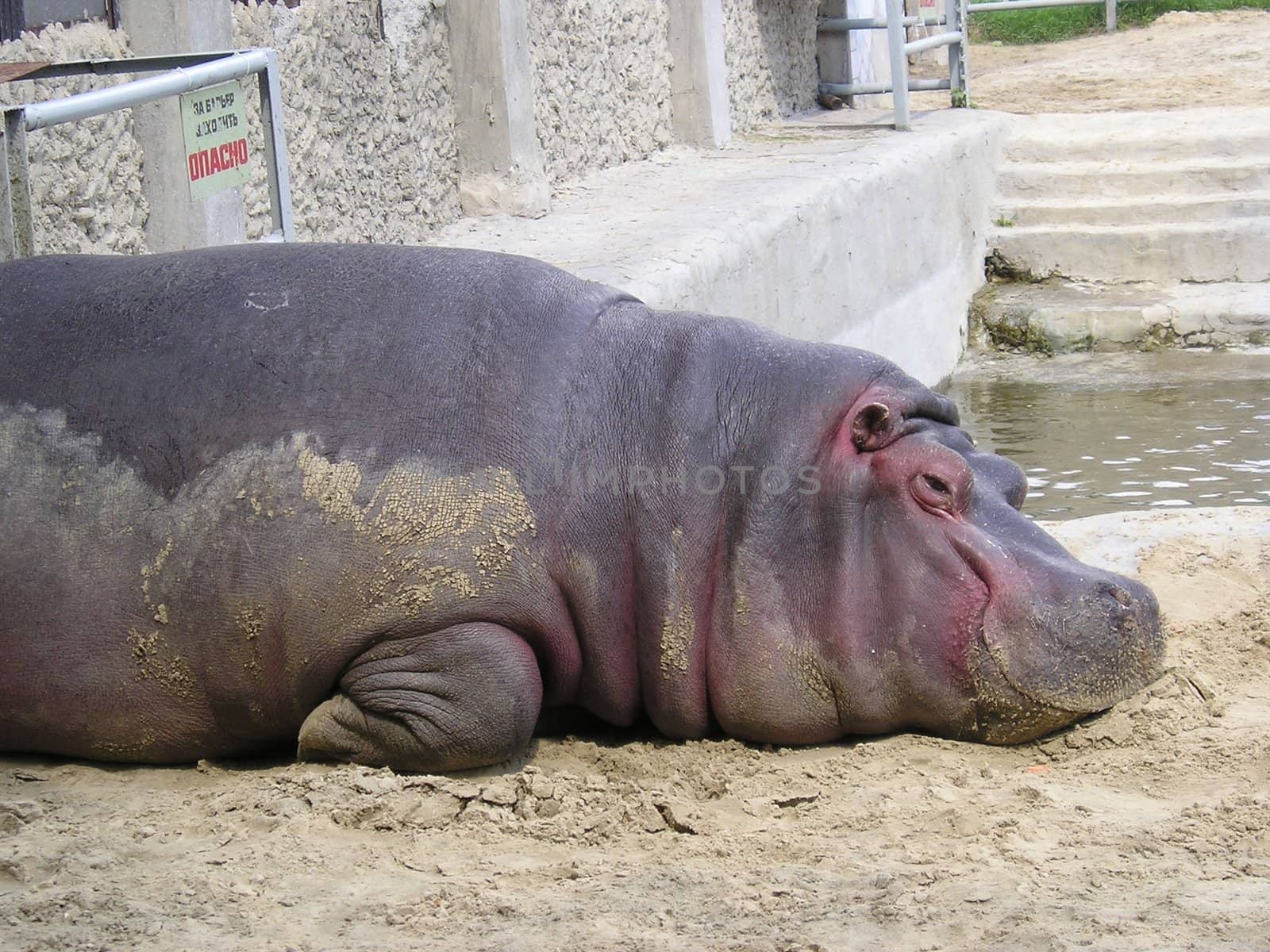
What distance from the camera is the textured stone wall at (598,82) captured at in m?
8.17

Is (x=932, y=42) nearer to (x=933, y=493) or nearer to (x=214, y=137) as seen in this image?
(x=214, y=137)

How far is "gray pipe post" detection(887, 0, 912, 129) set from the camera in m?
10.3

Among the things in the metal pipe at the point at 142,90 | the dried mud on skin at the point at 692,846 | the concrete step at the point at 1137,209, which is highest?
the metal pipe at the point at 142,90

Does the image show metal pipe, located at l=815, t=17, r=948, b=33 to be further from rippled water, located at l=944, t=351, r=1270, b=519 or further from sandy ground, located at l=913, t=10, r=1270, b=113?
rippled water, located at l=944, t=351, r=1270, b=519

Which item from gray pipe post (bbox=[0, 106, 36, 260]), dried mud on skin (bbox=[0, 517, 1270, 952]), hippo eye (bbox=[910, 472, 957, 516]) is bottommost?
dried mud on skin (bbox=[0, 517, 1270, 952])

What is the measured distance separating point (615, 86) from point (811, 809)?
659 cm

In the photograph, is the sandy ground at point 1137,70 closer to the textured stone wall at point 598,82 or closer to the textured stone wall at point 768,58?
the textured stone wall at point 768,58

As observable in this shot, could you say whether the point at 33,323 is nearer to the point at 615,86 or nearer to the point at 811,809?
the point at 811,809

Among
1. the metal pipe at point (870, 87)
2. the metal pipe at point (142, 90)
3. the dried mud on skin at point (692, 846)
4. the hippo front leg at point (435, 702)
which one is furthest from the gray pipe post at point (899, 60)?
the hippo front leg at point (435, 702)

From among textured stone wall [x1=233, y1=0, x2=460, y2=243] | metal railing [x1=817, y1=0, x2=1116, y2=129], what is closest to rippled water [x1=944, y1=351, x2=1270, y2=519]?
metal railing [x1=817, y1=0, x2=1116, y2=129]

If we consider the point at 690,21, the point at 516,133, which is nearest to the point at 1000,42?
the point at 690,21

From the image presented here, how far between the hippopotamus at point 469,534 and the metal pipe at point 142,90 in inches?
13.2

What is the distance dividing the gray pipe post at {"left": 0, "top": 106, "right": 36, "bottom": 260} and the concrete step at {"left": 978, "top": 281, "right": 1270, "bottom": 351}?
703 cm

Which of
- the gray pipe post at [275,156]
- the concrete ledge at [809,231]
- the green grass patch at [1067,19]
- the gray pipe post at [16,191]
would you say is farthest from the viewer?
the green grass patch at [1067,19]
